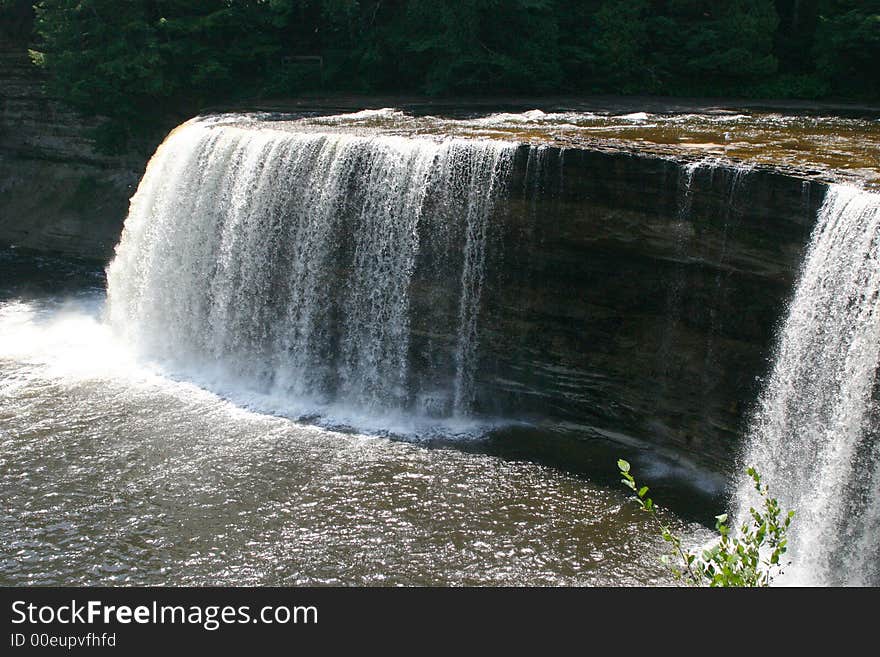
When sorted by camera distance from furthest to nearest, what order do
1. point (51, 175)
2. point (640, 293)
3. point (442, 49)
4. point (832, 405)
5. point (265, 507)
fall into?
point (51, 175)
point (442, 49)
point (640, 293)
point (265, 507)
point (832, 405)

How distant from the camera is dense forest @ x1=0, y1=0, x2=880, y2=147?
21.4 meters

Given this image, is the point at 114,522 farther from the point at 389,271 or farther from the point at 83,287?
the point at 83,287

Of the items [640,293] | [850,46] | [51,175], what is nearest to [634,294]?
[640,293]

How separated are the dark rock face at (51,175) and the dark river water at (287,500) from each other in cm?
926

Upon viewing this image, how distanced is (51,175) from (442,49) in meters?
11.0

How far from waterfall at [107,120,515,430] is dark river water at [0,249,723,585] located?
1280mm

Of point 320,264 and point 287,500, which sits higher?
point 320,264

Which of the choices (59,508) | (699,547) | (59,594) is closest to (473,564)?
(699,547)

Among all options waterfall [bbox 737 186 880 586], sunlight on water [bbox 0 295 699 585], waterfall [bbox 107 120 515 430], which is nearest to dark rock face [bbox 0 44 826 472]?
waterfall [bbox 107 120 515 430]

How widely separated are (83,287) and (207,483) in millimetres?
10368

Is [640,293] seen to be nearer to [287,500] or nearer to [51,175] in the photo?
[287,500]

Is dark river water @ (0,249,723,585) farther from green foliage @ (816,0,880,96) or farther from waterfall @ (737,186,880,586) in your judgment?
green foliage @ (816,0,880,96)

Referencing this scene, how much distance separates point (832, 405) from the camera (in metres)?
10.8

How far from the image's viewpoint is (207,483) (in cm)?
1245
